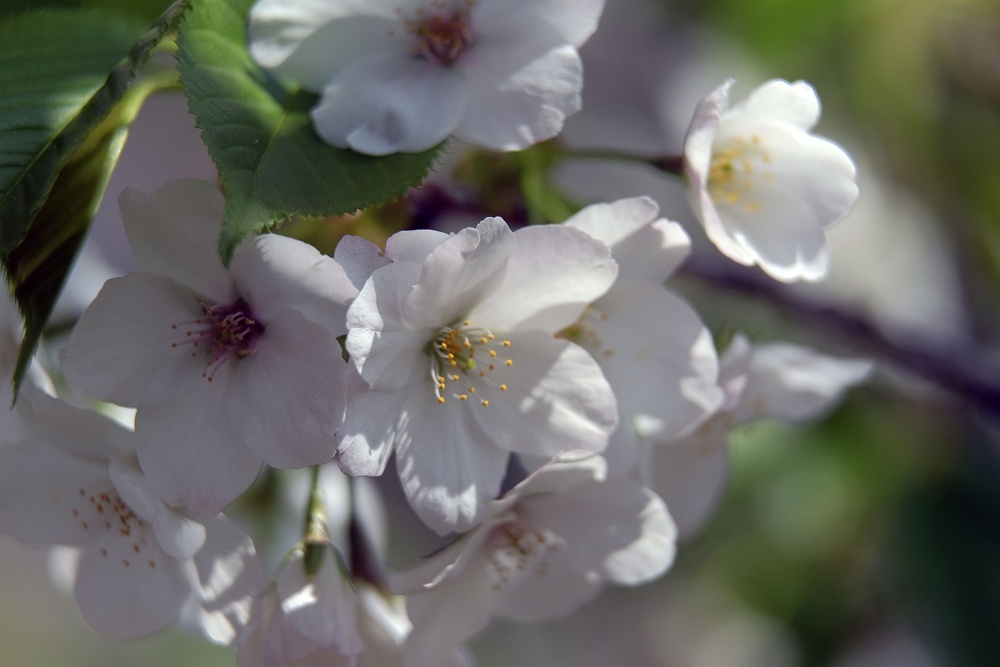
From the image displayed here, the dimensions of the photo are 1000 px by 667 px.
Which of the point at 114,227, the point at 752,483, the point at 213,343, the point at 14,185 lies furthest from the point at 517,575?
A: the point at 114,227

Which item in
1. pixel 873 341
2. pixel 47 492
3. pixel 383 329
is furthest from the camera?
pixel 873 341

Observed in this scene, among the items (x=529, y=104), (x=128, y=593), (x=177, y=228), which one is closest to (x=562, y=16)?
(x=529, y=104)

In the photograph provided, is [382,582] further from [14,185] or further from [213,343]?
[14,185]

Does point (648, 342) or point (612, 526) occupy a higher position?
point (648, 342)

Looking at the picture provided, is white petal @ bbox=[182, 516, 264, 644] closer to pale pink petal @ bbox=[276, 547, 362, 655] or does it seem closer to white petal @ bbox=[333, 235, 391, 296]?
pale pink petal @ bbox=[276, 547, 362, 655]

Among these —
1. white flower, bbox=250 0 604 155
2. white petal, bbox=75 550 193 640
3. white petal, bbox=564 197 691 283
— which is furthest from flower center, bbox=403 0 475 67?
white petal, bbox=75 550 193 640

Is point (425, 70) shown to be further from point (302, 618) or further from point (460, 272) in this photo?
point (302, 618)
